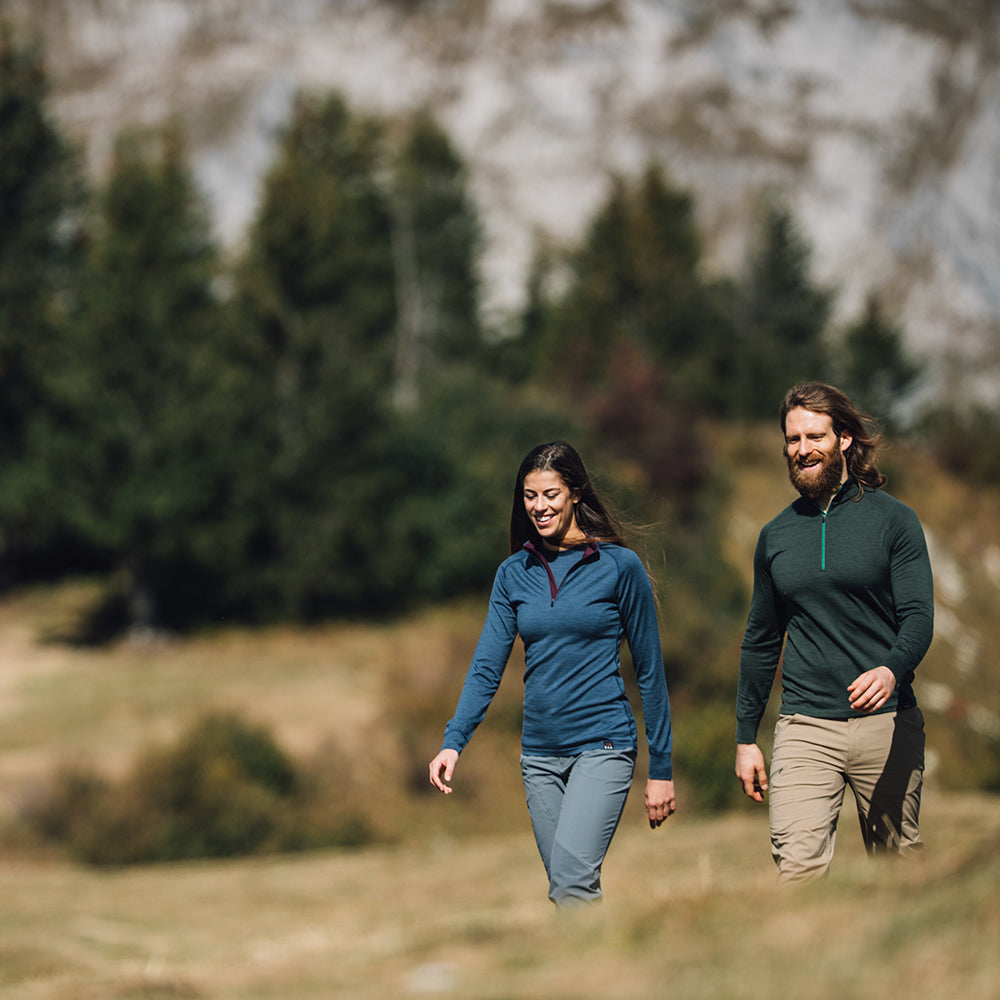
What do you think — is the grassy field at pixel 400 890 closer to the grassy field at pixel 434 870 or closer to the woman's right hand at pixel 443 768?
the grassy field at pixel 434 870

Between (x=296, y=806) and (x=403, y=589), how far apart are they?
15.5m

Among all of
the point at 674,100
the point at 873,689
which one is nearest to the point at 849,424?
the point at 873,689

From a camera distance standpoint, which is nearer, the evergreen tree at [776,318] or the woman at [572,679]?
the woman at [572,679]

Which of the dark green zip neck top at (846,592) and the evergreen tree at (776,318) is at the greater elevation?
the evergreen tree at (776,318)

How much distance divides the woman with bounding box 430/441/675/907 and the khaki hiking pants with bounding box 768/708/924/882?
18.6 inches

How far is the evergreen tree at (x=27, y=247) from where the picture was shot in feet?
119

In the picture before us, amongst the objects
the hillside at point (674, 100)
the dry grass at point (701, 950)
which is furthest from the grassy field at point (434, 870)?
the hillside at point (674, 100)

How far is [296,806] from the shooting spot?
66.7 feet

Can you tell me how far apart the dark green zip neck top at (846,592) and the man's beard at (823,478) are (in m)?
0.05

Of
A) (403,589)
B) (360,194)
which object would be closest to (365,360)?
(403,589)

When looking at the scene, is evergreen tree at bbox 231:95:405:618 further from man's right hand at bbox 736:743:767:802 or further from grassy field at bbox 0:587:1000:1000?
man's right hand at bbox 736:743:767:802

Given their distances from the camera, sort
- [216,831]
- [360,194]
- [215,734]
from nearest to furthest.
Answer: [216,831] → [215,734] → [360,194]

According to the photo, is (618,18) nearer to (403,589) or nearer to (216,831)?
(403,589)

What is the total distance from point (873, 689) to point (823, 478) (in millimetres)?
866
